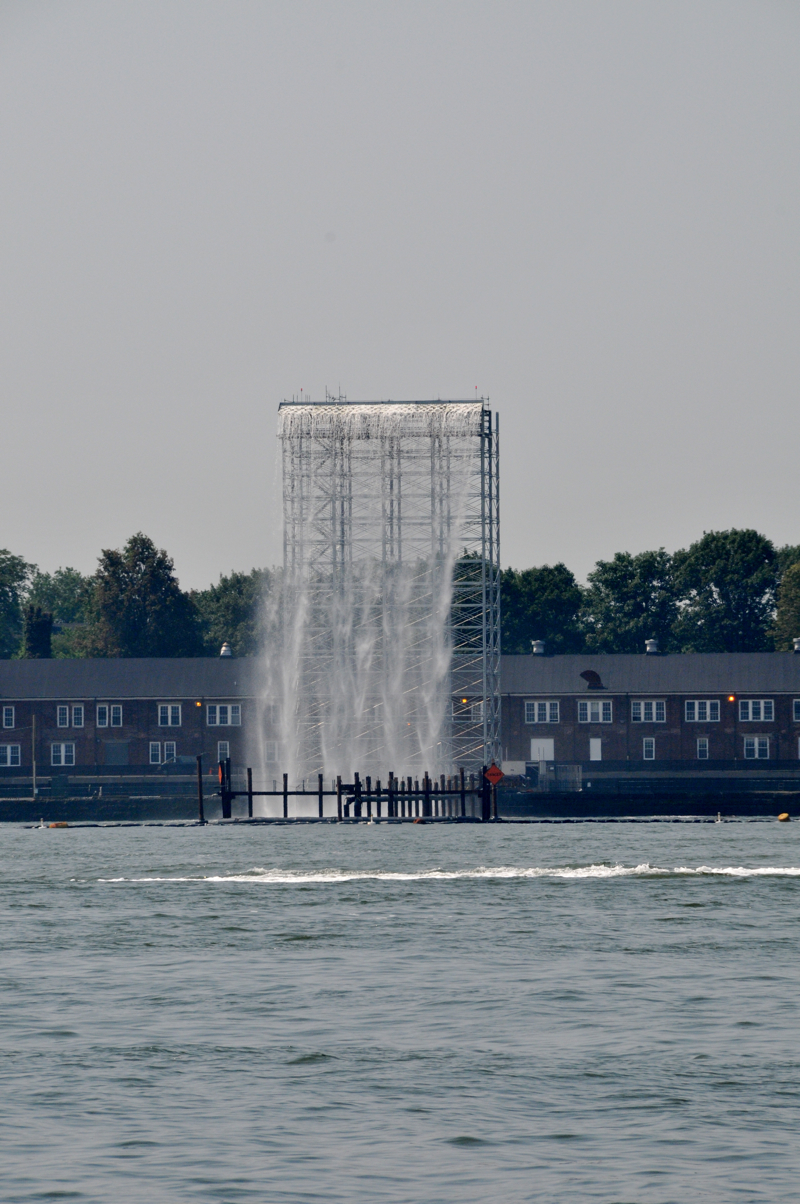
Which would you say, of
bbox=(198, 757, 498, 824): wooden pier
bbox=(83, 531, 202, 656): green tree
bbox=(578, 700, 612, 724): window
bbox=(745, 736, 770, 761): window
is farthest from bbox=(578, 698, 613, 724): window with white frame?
bbox=(83, 531, 202, 656): green tree

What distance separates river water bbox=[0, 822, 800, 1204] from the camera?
17.0m

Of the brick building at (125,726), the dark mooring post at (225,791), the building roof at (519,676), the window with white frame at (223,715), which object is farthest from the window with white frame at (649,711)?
the dark mooring post at (225,791)

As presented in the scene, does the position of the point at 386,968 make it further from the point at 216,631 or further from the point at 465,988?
the point at 216,631

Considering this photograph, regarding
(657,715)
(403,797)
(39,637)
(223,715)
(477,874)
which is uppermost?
(39,637)

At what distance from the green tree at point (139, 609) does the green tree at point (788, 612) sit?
46.8m

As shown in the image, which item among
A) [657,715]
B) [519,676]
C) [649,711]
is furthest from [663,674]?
[519,676]

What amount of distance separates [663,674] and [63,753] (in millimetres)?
36173

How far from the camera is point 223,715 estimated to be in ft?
355

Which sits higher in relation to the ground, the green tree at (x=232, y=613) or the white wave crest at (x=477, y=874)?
the green tree at (x=232, y=613)

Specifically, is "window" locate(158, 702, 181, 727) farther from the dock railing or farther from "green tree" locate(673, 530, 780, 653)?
"green tree" locate(673, 530, 780, 653)

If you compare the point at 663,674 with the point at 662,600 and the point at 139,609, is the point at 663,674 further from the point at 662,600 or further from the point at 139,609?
the point at 139,609

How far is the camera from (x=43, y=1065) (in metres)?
22.1

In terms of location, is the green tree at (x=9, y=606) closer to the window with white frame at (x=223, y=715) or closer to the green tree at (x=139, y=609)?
the green tree at (x=139, y=609)

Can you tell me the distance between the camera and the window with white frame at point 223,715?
108 m
